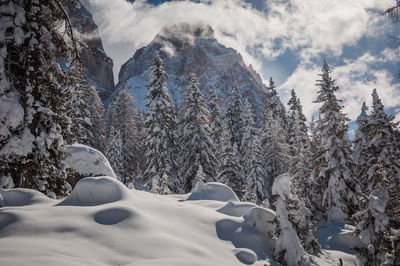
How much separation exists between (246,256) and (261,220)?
6.45ft

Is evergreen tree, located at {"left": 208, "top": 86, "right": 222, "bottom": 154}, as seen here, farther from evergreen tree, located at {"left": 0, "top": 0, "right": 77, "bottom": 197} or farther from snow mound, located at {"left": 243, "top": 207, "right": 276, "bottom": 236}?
snow mound, located at {"left": 243, "top": 207, "right": 276, "bottom": 236}

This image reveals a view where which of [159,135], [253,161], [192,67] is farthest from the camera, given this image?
[192,67]

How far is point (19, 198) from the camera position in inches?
251

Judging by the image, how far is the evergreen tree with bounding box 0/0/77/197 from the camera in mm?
7660

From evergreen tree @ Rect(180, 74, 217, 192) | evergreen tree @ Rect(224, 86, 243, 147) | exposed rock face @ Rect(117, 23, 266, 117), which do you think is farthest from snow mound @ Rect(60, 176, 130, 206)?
exposed rock face @ Rect(117, 23, 266, 117)


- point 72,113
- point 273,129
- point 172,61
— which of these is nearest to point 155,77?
point 72,113

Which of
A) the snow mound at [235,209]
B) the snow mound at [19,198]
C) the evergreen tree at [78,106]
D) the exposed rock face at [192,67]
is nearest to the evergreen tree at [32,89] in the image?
the snow mound at [19,198]

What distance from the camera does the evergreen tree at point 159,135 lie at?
2305 cm

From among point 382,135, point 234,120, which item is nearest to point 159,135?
point 234,120

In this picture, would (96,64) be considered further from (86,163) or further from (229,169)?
(86,163)

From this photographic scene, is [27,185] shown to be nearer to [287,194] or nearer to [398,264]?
[287,194]

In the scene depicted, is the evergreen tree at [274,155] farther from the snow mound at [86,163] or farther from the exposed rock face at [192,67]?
the exposed rock face at [192,67]

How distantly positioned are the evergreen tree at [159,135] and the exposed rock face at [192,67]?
353ft

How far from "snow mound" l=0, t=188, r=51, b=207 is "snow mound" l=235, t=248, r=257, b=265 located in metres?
4.76
